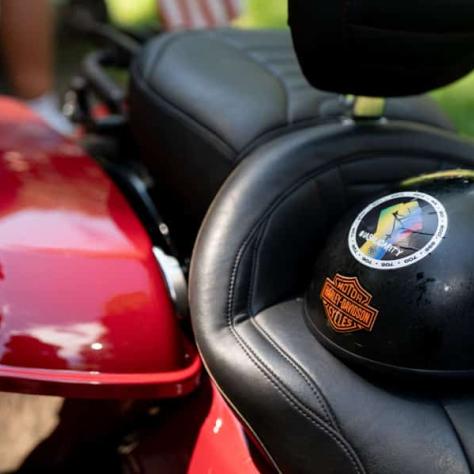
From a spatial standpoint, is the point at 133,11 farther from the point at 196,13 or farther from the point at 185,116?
the point at 185,116

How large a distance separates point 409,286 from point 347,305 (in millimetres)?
76

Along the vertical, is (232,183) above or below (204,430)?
above

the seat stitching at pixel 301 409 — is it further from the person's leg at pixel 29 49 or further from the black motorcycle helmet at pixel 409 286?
the person's leg at pixel 29 49

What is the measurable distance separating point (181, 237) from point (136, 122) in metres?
0.22

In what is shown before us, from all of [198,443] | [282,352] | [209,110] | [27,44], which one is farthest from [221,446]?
[27,44]

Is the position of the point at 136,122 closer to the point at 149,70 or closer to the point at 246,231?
the point at 149,70

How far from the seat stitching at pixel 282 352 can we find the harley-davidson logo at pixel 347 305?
0.20 feet

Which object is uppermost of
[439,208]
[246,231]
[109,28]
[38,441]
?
[439,208]

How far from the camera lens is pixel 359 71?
104 cm

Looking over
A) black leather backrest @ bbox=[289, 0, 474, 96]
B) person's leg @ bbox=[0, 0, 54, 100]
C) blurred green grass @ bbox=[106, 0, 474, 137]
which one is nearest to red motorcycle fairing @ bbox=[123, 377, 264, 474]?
black leather backrest @ bbox=[289, 0, 474, 96]

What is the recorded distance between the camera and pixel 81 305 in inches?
38.4

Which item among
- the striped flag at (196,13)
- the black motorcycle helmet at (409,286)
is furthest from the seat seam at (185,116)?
the striped flag at (196,13)

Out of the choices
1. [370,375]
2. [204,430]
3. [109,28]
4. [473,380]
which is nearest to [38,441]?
[204,430]

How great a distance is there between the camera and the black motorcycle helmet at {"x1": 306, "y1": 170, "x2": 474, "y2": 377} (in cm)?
84
